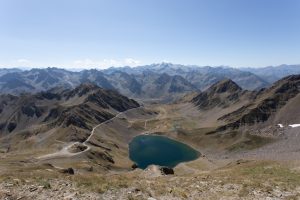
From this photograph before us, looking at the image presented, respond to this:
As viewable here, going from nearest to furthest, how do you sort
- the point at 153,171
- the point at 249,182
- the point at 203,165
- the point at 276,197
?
1. the point at 276,197
2. the point at 249,182
3. the point at 153,171
4. the point at 203,165

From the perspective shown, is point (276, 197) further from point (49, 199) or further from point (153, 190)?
point (49, 199)

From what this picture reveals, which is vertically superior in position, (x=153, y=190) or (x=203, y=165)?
(x=153, y=190)

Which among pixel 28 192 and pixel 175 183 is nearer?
pixel 28 192

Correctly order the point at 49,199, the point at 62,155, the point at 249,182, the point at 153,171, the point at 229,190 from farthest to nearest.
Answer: the point at 62,155
the point at 153,171
the point at 249,182
the point at 229,190
the point at 49,199

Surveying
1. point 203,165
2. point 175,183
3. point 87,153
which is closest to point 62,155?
point 87,153

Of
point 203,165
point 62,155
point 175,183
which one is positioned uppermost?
point 175,183

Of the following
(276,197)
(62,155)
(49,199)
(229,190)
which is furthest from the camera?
(62,155)

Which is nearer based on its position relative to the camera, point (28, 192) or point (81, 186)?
point (28, 192)

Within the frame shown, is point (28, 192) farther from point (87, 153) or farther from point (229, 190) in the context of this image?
point (87, 153)

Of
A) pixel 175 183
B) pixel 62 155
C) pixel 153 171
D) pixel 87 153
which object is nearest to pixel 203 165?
pixel 87 153
